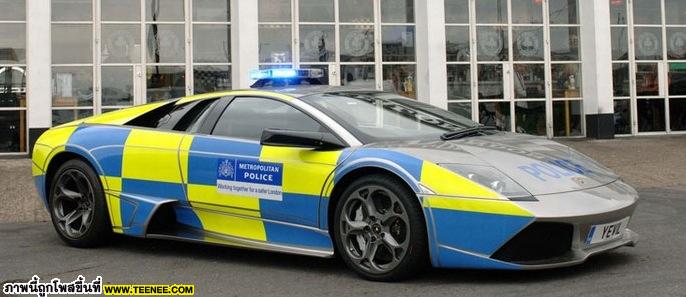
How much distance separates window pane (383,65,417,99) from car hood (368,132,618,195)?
12.1m

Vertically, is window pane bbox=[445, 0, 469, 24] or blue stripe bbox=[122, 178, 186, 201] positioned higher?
window pane bbox=[445, 0, 469, 24]

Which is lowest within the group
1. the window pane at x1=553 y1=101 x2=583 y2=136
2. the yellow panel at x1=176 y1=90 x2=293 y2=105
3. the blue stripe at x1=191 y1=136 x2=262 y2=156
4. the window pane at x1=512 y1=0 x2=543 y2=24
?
the blue stripe at x1=191 y1=136 x2=262 y2=156

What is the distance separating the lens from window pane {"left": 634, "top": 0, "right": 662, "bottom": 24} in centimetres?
1781

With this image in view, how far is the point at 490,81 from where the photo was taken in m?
16.9

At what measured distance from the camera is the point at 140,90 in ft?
50.3

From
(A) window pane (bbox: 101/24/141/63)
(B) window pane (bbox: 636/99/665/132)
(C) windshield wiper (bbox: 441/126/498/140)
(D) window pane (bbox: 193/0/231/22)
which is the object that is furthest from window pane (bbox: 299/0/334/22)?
(C) windshield wiper (bbox: 441/126/498/140)

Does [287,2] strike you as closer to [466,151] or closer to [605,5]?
[605,5]

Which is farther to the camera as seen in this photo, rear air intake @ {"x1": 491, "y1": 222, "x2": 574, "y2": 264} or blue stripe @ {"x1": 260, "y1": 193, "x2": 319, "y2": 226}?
blue stripe @ {"x1": 260, "y1": 193, "x2": 319, "y2": 226}

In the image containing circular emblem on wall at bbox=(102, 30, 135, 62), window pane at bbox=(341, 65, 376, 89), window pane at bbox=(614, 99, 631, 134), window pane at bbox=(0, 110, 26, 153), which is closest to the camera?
window pane at bbox=(0, 110, 26, 153)

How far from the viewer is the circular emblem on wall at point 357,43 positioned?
1645cm

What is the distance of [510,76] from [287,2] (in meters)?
5.88

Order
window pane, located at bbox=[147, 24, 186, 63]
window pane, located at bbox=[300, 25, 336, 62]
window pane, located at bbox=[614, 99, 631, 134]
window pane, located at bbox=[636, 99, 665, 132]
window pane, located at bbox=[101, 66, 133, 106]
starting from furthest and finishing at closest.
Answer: window pane, located at bbox=[636, 99, 665, 132], window pane, located at bbox=[614, 99, 631, 134], window pane, located at bbox=[300, 25, 336, 62], window pane, located at bbox=[147, 24, 186, 63], window pane, located at bbox=[101, 66, 133, 106]

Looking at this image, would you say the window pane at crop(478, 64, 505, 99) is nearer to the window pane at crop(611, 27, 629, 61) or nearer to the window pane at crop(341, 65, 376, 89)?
the window pane at crop(341, 65, 376, 89)

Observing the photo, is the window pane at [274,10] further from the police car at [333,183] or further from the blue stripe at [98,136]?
the blue stripe at [98,136]
